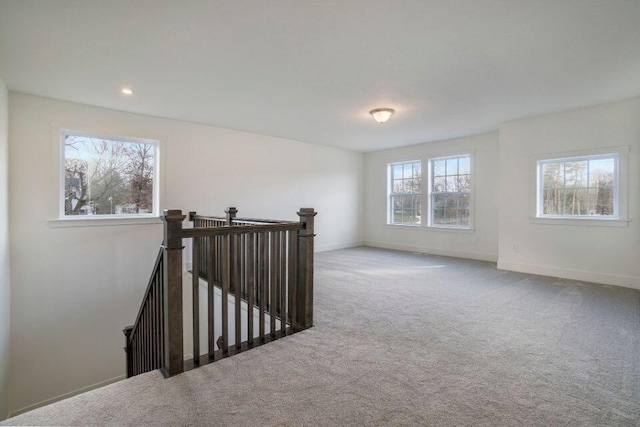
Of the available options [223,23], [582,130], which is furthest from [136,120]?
[582,130]

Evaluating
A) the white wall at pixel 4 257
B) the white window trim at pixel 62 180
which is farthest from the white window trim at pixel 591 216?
the white wall at pixel 4 257

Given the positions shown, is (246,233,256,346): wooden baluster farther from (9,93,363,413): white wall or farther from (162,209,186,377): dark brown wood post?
(9,93,363,413): white wall

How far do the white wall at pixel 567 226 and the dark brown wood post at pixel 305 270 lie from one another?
4032 mm

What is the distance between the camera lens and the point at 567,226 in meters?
4.59

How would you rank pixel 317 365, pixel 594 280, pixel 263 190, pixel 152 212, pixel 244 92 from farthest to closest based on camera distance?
pixel 263 190, pixel 152 212, pixel 594 280, pixel 244 92, pixel 317 365

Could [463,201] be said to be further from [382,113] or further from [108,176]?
[108,176]

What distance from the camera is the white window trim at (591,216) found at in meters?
4.11

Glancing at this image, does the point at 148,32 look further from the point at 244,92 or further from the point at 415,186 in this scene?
the point at 415,186

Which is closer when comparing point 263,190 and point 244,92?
point 244,92

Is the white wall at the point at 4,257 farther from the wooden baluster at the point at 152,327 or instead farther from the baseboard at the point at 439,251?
the baseboard at the point at 439,251

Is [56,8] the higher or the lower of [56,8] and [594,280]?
the higher

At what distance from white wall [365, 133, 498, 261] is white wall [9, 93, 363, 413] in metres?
3.51

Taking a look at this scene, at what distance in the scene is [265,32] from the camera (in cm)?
248

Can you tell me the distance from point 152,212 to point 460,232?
5.75m
